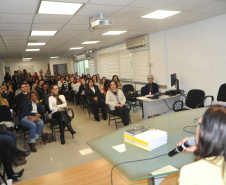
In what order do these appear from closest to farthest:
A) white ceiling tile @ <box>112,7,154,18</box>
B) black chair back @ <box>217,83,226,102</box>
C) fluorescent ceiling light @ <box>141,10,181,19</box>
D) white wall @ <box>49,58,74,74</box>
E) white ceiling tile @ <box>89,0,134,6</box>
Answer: white ceiling tile @ <box>89,0,134,6</box>, white ceiling tile @ <box>112,7,154,18</box>, fluorescent ceiling light @ <box>141,10,181,19</box>, black chair back @ <box>217,83,226,102</box>, white wall @ <box>49,58,74,74</box>

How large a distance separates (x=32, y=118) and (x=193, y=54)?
4.45 meters

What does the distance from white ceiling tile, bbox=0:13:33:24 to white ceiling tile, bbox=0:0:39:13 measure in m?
0.24

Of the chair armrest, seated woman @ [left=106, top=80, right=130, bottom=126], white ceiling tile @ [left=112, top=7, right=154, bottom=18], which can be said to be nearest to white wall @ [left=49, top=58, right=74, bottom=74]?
seated woman @ [left=106, top=80, right=130, bottom=126]

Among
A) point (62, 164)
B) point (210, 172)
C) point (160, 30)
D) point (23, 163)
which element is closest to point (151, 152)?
point (210, 172)

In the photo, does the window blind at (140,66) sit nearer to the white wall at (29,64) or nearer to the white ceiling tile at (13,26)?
the white ceiling tile at (13,26)

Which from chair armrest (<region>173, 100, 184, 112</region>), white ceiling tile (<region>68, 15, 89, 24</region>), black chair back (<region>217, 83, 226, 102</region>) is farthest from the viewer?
chair armrest (<region>173, 100, 184, 112</region>)

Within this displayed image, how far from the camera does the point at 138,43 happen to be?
715 cm

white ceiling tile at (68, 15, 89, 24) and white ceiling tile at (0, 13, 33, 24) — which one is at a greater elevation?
white ceiling tile at (68, 15, 89, 24)

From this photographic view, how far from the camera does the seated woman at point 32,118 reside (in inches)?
166

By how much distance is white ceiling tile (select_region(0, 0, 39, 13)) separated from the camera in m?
2.67

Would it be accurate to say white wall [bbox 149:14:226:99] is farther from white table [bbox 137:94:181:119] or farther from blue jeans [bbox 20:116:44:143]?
blue jeans [bbox 20:116:44:143]

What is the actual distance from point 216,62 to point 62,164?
4221mm

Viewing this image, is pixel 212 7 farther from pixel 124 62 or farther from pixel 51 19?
pixel 124 62

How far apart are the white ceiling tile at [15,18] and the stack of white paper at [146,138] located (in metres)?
2.75
